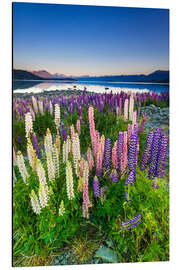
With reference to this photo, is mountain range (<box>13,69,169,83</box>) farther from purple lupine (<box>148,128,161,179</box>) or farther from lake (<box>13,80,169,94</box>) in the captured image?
purple lupine (<box>148,128,161,179</box>)

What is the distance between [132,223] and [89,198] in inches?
17.2

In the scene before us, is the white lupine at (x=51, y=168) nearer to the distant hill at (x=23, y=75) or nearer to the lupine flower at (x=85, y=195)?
the lupine flower at (x=85, y=195)

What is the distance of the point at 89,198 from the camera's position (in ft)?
6.98

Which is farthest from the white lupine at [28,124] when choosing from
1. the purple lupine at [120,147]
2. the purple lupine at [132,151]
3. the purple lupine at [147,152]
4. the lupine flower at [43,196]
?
the purple lupine at [147,152]

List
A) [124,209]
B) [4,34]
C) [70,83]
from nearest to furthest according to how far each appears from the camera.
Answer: [124,209] < [4,34] < [70,83]

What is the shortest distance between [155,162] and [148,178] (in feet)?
0.57

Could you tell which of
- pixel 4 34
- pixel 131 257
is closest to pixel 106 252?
pixel 131 257

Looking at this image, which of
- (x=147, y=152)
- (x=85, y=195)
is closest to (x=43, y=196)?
(x=85, y=195)

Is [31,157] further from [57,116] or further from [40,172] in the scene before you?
[57,116]

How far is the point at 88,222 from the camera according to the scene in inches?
83.7

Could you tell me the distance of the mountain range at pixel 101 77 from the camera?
2.21m
